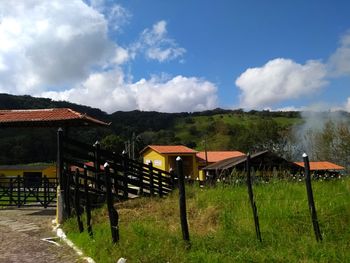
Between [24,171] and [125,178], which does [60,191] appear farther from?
[24,171]

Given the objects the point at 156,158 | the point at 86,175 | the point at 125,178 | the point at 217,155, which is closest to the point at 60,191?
the point at 86,175

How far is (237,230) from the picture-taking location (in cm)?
843

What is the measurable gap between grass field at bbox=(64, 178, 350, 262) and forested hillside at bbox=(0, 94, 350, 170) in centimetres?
1873

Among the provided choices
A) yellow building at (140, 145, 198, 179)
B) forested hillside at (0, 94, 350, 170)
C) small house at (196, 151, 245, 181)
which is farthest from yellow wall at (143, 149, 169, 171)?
forested hillside at (0, 94, 350, 170)

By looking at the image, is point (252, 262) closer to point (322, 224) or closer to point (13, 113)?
point (322, 224)

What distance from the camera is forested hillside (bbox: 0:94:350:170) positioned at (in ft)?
192

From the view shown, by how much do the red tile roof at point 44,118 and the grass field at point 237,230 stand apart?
628cm

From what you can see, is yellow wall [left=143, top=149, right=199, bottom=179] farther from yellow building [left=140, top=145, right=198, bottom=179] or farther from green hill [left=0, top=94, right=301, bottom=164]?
green hill [left=0, top=94, right=301, bottom=164]

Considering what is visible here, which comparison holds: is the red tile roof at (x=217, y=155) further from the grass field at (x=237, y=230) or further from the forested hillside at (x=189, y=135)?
the grass field at (x=237, y=230)

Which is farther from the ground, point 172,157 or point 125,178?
point 172,157

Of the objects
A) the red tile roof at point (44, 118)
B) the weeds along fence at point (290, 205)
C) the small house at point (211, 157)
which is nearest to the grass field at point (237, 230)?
the weeds along fence at point (290, 205)

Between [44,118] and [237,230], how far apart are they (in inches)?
465

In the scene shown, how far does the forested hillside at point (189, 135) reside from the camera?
58.4 metres

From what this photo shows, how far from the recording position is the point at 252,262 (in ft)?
20.8
